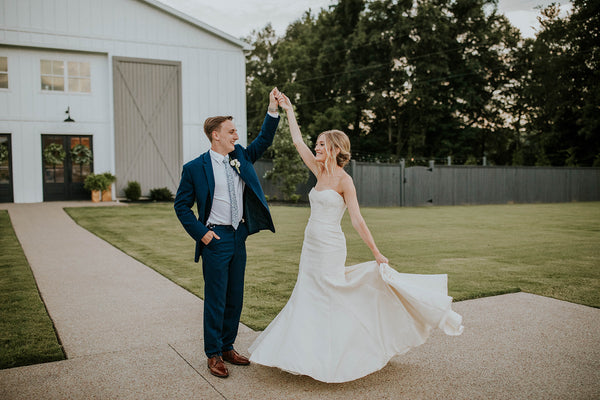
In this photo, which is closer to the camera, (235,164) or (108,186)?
(235,164)

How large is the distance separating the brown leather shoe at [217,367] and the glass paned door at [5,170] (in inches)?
708

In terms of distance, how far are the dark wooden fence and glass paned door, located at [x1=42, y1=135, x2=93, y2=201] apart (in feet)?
31.3

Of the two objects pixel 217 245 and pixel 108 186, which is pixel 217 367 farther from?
pixel 108 186

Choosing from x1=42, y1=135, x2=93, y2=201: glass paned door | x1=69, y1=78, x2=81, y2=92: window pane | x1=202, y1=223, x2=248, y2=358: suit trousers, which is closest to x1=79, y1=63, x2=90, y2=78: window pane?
x1=69, y1=78, x2=81, y2=92: window pane

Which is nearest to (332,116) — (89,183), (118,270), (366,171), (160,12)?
(366,171)

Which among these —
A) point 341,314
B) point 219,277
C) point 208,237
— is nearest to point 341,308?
point 341,314

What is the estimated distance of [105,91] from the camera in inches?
771

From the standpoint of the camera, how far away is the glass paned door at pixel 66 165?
18.7m

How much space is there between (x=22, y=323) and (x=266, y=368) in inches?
108

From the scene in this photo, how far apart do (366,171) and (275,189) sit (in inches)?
232

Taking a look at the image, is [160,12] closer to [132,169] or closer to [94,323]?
[132,169]

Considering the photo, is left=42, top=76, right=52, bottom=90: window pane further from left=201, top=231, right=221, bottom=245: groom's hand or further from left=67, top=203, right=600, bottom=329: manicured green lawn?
left=201, top=231, right=221, bottom=245: groom's hand

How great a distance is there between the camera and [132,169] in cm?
1988

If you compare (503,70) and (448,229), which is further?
(503,70)
